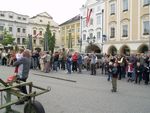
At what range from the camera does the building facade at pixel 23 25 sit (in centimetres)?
8375

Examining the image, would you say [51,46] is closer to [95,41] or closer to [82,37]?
[82,37]

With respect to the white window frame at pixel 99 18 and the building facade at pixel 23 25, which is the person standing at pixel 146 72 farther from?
the building facade at pixel 23 25

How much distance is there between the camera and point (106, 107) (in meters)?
9.45

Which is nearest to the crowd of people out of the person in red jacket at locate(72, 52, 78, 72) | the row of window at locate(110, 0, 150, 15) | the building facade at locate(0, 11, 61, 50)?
the person in red jacket at locate(72, 52, 78, 72)

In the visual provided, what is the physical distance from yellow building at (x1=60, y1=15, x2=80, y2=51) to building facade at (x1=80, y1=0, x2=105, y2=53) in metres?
8.09

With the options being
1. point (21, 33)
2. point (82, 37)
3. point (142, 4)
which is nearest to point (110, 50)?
point (142, 4)

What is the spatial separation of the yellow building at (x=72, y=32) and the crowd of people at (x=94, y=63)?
37348 millimetres

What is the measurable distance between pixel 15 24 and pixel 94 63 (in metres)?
67.6

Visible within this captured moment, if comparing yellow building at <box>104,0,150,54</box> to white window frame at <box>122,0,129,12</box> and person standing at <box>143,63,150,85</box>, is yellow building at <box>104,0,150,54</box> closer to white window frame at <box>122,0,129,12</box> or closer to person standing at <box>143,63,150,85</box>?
white window frame at <box>122,0,129,12</box>

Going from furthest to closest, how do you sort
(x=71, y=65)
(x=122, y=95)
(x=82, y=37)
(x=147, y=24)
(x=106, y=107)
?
(x=82, y=37)
(x=147, y=24)
(x=71, y=65)
(x=122, y=95)
(x=106, y=107)

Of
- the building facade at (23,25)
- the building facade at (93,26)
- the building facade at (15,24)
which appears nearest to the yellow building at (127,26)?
the building facade at (93,26)

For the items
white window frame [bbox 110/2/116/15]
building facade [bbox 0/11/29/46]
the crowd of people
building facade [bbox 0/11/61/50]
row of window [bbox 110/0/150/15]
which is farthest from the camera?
building facade [bbox 0/11/61/50]

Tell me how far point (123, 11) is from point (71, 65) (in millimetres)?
21644

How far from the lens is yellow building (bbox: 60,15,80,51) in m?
66.6
